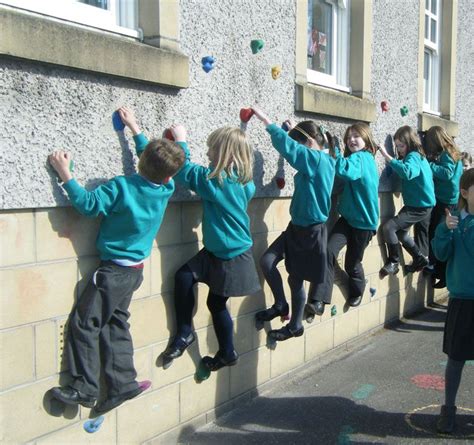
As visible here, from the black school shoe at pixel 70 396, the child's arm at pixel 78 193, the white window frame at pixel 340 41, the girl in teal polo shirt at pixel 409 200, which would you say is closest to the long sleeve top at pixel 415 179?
the girl in teal polo shirt at pixel 409 200

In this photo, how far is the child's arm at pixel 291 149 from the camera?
14.2 feet

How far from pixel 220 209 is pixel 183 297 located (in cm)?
60

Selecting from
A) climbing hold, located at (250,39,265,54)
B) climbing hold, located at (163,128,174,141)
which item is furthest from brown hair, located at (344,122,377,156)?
climbing hold, located at (163,128,174,141)

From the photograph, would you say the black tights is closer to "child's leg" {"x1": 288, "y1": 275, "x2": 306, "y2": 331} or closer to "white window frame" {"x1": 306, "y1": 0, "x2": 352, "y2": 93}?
"child's leg" {"x1": 288, "y1": 275, "x2": 306, "y2": 331}

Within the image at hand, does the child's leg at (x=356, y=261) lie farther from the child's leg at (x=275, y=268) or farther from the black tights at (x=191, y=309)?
the black tights at (x=191, y=309)

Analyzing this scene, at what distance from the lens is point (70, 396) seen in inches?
127

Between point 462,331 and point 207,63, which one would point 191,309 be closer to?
point 207,63

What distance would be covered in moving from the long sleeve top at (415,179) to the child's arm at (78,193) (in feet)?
11.8

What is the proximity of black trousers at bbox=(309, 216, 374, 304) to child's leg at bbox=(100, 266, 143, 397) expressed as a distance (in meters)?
1.88

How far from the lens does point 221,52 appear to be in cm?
420

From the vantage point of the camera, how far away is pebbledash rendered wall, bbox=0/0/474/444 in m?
3.02

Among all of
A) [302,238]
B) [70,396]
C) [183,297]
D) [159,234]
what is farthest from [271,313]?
[70,396]

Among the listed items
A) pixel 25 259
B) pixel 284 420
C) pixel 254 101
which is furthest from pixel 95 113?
pixel 284 420

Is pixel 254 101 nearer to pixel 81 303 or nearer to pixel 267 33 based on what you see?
pixel 267 33
